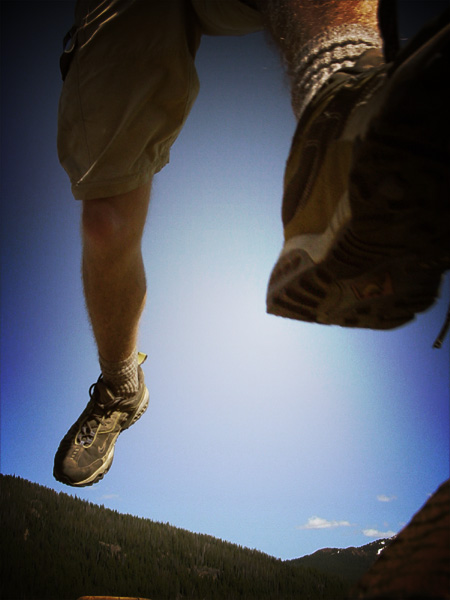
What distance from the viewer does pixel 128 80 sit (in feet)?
3.21

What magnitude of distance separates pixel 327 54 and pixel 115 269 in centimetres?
81

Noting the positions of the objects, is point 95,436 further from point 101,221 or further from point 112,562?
point 112,562

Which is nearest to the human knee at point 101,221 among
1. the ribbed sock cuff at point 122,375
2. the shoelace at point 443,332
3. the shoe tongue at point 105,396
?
the ribbed sock cuff at point 122,375

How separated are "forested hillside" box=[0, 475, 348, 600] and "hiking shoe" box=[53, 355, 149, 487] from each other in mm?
674

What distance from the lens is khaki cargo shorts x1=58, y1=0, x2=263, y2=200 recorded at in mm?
974

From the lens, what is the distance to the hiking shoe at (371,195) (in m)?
0.31

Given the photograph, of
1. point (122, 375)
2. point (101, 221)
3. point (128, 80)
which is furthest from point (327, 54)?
point (122, 375)

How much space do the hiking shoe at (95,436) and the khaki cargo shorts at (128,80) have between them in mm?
644

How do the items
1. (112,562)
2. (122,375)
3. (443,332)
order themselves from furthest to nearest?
(112,562) < (122,375) < (443,332)

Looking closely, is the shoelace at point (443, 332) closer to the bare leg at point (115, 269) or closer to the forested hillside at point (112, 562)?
the bare leg at point (115, 269)

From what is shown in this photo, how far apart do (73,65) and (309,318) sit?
0.92 m

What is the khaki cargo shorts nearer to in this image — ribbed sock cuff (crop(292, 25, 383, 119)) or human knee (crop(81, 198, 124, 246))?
human knee (crop(81, 198, 124, 246))

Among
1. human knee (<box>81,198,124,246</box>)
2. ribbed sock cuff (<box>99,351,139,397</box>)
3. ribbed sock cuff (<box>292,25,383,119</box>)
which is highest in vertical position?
human knee (<box>81,198,124,246</box>)

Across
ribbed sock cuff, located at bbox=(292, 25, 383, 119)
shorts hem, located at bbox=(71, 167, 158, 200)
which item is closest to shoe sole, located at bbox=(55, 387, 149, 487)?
shorts hem, located at bbox=(71, 167, 158, 200)
